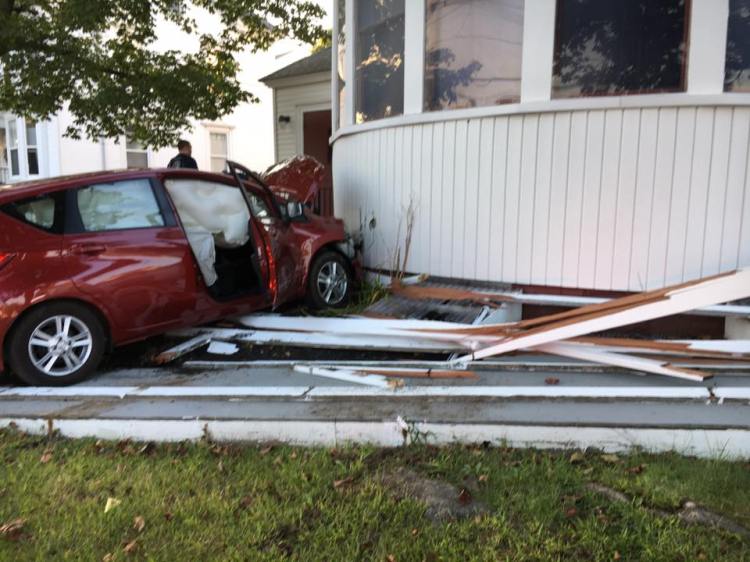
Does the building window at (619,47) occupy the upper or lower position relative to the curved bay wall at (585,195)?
upper

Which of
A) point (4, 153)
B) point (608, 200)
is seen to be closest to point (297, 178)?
point (608, 200)

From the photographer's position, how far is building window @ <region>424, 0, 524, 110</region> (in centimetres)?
598

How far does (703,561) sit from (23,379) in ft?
14.3

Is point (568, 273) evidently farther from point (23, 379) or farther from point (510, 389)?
point (23, 379)

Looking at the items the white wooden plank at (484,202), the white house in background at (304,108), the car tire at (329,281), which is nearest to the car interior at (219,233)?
the car tire at (329,281)

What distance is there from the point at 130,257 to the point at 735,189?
494 centimetres

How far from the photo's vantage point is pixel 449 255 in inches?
260

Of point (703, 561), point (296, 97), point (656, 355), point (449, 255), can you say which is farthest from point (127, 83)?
point (703, 561)

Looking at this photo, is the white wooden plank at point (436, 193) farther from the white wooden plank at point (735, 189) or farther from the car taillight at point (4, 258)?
the car taillight at point (4, 258)

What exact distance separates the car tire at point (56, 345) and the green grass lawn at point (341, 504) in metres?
0.86

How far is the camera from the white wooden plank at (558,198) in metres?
5.73

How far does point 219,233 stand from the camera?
6.04m

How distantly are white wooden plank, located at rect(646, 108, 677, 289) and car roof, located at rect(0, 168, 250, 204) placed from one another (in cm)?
403

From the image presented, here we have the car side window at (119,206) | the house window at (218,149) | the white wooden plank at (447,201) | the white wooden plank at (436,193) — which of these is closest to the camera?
the car side window at (119,206)
